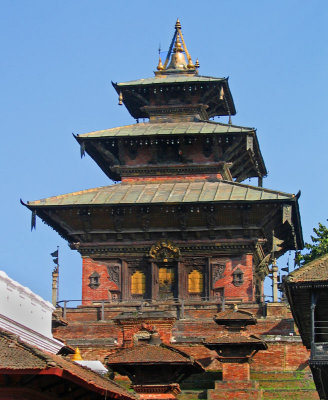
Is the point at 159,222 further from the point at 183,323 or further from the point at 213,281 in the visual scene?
the point at 183,323

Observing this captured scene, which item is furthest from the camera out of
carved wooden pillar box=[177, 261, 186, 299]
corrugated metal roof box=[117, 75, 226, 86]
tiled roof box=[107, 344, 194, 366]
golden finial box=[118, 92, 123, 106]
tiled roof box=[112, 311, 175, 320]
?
golden finial box=[118, 92, 123, 106]

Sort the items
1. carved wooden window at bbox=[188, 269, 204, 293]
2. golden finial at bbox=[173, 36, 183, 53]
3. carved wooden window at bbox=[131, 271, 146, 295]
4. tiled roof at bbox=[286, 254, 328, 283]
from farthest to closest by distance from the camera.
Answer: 1. golden finial at bbox=[173, 36, 183, 53]
2. carved wooden window at bbox=[131, 271, 146, 295]
3. carved wooden window at bbox=[188, 269, 204, 293]
4. tiled roof at bbox=[286, 254, 328, 283]

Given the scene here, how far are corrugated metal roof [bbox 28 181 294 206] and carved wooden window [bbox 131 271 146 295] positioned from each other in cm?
309

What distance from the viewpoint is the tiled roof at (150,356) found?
101 feet

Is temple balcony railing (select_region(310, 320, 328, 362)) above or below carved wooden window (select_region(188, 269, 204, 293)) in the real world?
below

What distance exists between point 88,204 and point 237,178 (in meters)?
9.81

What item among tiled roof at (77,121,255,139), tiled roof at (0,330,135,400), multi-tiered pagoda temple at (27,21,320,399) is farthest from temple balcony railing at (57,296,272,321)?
tiled roof at (0,330,135,400)

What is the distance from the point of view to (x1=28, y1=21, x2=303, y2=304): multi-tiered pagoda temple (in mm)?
46594

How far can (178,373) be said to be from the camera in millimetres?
31453

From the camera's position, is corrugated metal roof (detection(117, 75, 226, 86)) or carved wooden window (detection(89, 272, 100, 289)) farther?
corrugated metal roof (detection(117, 75, 226, 86))

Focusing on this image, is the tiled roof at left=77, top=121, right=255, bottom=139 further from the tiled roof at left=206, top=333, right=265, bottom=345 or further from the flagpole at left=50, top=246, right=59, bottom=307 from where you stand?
the tiled roof at left=206, top=333, right=265, bottom=345

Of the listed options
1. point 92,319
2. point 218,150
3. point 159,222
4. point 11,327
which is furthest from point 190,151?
point 11,327

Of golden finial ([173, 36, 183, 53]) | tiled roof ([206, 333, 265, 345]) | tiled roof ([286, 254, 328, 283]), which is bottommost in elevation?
tiled roof ([206, 333, 265, 345])

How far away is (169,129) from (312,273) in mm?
21023
